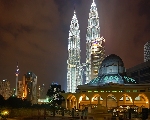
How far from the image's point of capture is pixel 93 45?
13375 cm

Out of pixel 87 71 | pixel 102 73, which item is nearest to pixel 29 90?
pixel 87 71

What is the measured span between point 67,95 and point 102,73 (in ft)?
40.0

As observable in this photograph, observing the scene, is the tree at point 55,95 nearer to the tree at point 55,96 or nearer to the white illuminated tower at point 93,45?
the tree at point 55,96

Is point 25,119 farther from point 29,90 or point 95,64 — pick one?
point 29,90

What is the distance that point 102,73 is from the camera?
72.8m

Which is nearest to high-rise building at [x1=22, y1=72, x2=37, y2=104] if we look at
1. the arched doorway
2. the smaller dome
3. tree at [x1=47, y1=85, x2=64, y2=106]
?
tree at [x1=47, y1=85, x2=64, y2=106]

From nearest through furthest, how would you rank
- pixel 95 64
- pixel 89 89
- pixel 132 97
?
pixel 132 97 → pixel 89 89 → pixel 95 64

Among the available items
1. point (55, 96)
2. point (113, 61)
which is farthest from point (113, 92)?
point (55, 96)

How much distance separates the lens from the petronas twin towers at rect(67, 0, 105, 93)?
131 m

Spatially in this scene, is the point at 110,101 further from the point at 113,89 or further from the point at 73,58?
the point at 73,58

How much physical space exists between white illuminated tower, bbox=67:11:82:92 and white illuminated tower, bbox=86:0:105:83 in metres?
6.46

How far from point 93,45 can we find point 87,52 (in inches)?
498

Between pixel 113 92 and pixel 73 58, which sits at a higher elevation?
pixel 73 58

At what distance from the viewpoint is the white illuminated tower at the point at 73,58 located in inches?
5610
